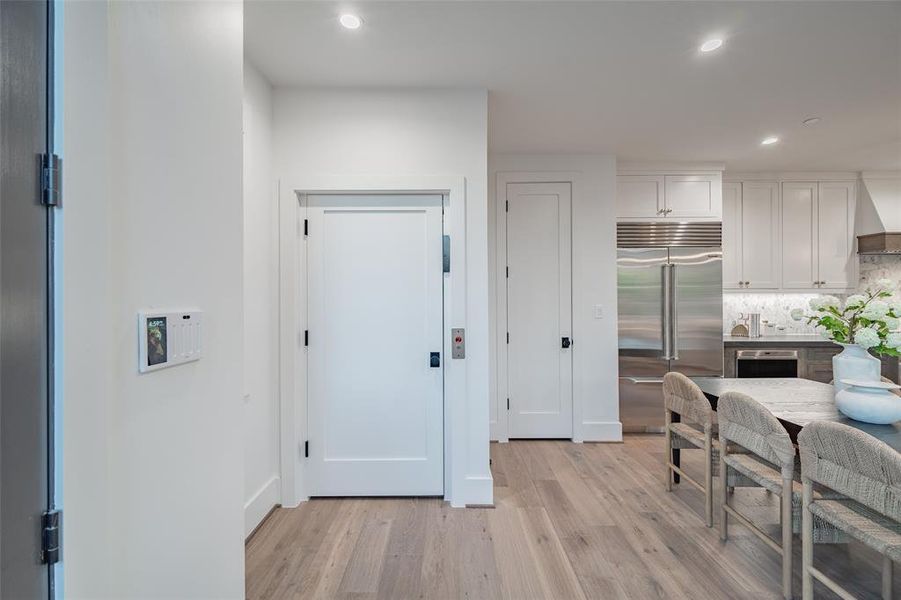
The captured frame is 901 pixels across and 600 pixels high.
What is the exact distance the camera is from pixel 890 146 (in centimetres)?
362

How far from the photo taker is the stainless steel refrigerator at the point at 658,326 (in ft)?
12.9

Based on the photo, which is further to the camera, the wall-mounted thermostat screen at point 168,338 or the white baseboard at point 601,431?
the white baseboard at point 601,431

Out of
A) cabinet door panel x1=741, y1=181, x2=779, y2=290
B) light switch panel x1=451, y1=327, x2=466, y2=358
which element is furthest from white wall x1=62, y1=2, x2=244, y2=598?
cabinet door panel x1=741, y1=181, x2=779, y2=290

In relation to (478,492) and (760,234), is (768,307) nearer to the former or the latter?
(760,234)

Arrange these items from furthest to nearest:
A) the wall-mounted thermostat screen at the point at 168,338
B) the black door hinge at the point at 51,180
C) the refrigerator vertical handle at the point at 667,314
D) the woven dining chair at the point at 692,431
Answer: the refrigerator vertical handle at the point at 667,314 < the woven dining chair at the point at 692,431 < the wall-mounted thermostat screen at the point at 168,338 < the black door hinge at the point at 51,180

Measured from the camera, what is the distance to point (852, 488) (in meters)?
1.44

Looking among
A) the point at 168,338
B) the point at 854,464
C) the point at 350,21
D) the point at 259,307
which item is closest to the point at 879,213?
the point at 854,464

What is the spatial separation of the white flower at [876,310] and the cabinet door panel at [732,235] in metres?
2.68

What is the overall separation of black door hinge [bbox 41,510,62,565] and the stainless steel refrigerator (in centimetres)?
397

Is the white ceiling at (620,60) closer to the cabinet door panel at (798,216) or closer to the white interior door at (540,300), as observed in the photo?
the white interior door at (540,300)

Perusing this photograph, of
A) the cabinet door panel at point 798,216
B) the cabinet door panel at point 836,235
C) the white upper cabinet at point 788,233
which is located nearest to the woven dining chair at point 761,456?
the white upper cabinet at point 788,233

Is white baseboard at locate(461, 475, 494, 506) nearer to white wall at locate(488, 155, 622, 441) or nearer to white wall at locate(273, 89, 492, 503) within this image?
white wall at locate(273, 89, 492, 503)

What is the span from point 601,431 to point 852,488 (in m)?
2.45

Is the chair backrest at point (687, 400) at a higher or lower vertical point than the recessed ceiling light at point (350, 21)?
lower
